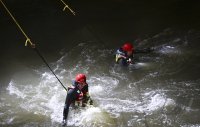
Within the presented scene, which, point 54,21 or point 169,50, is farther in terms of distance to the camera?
point 54,21

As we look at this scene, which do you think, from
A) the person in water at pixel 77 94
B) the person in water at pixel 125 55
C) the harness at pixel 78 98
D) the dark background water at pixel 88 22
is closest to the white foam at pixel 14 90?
the dark background water at pixel 88 22

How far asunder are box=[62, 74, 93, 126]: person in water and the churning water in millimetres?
478

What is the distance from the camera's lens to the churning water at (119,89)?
10125 mm

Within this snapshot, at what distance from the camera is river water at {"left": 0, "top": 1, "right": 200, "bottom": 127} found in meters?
10.2

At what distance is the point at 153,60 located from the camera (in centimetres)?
1284

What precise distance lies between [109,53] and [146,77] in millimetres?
2357

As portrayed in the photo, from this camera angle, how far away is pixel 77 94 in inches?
379

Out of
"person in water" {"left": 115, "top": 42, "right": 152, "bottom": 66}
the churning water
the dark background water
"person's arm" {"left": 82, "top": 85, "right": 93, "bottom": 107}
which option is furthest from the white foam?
"person in water" {"left": 115, "top": 42, "right": 152, "bottom": 66}

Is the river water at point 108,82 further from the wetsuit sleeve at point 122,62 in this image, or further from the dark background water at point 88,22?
the wetsuit sleeve at point 122,62

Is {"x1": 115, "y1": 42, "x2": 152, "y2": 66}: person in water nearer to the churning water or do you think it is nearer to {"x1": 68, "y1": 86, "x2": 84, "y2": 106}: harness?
the churning water

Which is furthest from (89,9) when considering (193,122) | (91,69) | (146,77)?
(193,122)

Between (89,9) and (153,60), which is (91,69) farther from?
(89,9)

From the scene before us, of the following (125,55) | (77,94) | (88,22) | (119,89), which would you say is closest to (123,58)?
(125,55)

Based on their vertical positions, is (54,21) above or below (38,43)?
above
